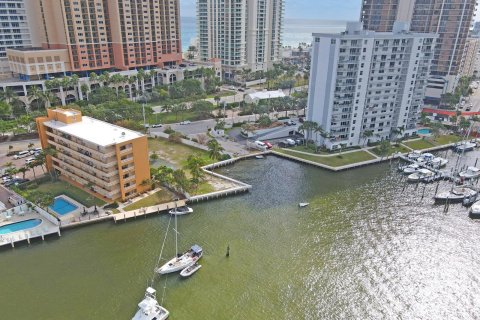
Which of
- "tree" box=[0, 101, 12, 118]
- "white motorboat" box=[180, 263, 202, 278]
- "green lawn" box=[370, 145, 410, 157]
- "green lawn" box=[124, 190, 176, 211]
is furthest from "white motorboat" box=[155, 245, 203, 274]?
"tree" box=[0, 101, 12, 118]

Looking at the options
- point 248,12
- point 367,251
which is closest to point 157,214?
point 367,251

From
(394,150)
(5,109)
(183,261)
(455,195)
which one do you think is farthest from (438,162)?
(5,109)

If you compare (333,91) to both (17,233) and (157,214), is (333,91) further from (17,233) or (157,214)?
(17,233)

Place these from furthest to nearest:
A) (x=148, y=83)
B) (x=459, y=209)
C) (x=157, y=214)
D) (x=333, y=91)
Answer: (x=148, y=83), (x=333, y=91), (x=459, y=209), (x=157, y=214)

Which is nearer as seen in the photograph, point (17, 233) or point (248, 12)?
point (17, 233)

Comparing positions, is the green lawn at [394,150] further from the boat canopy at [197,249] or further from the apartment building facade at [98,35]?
the apartment building facade at [98,35]

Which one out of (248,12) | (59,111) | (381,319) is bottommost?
(381,319)

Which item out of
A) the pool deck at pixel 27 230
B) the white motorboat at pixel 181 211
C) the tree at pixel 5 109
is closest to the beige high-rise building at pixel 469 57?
the white motorboat at pixel 181 211
